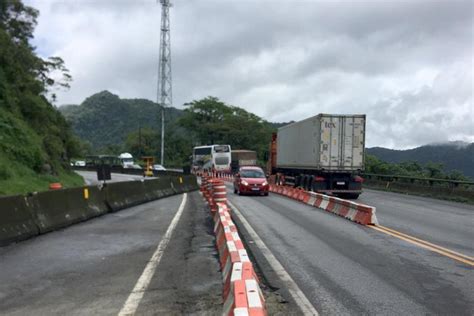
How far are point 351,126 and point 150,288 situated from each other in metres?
20.8

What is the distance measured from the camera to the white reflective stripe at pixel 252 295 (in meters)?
4.41

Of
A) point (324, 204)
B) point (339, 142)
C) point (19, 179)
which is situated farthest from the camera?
Answer: point (339, 142)

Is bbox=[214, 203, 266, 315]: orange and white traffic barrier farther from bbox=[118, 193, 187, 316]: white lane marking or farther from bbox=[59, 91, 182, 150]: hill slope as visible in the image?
bbox=[59, 91, 182, 150]: hill slope

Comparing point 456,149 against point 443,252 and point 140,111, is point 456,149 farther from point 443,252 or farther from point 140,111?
point 140,111

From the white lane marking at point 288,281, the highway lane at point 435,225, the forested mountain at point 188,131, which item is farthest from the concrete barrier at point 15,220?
the forested mountain at point 188,131

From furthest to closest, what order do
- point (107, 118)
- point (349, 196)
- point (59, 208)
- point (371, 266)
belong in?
point (107, 118) → point (349, 196) → point (59, 208) → point (371, 266)

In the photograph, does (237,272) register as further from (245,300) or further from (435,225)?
(435,225)

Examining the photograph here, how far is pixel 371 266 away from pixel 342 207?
28.1ft

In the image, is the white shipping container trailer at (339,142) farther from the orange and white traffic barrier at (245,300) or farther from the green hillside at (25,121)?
the orange and white traffic barrier at (245,300)

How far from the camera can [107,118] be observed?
15725 centimetres

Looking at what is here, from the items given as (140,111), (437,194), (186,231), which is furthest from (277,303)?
(140,111)

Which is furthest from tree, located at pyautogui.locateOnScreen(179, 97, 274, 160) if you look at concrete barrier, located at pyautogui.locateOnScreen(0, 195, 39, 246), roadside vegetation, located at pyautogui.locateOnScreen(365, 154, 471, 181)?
concrete barrier, located at pyautogui.locateOnScreen(0, 195, 39, 246)

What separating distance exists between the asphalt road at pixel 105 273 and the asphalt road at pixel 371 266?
139cm

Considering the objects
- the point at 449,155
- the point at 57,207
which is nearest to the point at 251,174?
the point at 57,207
